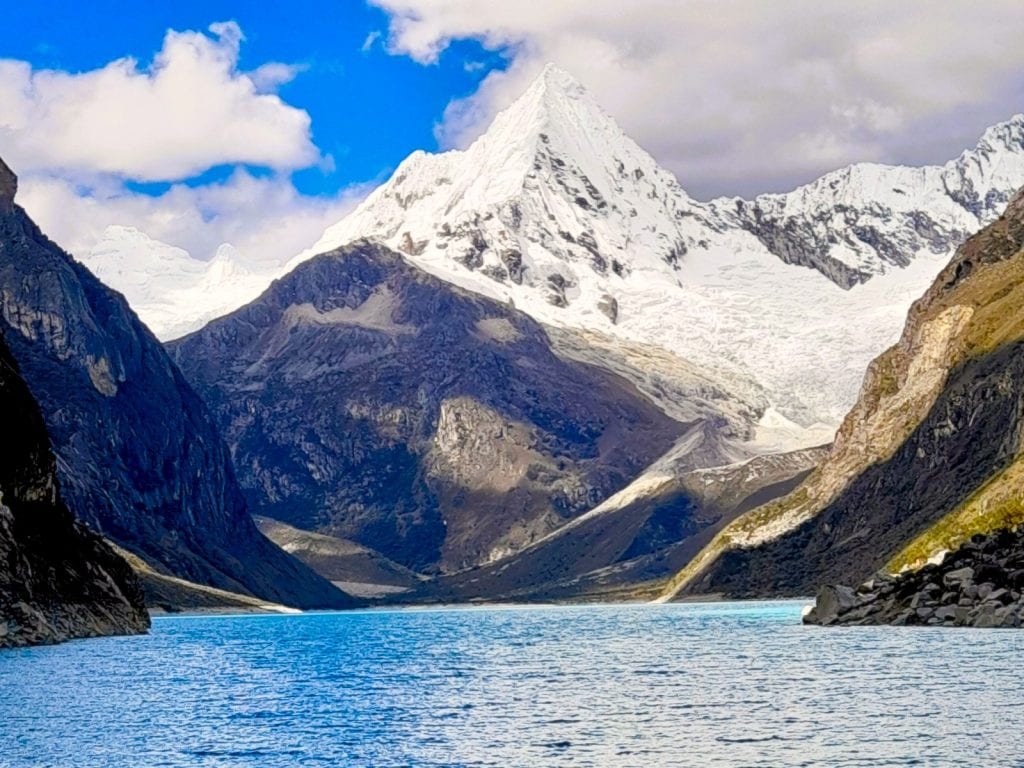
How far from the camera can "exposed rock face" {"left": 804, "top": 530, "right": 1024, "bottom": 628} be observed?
154 metres

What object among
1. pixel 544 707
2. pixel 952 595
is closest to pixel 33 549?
pixel 544 707

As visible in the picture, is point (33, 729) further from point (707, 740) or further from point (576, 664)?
point (576, 664)

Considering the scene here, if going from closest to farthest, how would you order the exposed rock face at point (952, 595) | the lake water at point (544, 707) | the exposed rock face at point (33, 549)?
the lake water at point (544, 707), the exposed rock face at point (952, 595), the exposed rock face at point (33, 549)

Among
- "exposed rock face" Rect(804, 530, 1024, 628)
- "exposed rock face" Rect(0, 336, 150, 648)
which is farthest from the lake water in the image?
"exposed rock face" Rect(0, 336, 150, 648)

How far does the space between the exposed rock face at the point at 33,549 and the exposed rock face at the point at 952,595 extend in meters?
90.0

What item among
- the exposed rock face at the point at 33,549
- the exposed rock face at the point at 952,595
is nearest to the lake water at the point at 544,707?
the exposed rock face at the point at 952,595

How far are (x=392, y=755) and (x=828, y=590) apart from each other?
126391 millimetres

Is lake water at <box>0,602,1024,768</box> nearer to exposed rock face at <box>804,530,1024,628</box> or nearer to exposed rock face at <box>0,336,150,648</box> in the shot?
exposed rock face at <box>804,530,1024,628</box>

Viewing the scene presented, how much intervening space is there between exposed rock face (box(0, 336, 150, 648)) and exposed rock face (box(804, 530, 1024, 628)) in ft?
295

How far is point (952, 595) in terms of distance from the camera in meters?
165

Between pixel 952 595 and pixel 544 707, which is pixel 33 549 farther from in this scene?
pixel 952 595

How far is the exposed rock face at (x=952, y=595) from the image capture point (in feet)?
504

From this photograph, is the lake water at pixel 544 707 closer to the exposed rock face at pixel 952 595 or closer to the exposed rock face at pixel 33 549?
the exposed rock face at pixel 952 595

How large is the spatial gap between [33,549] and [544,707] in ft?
326
